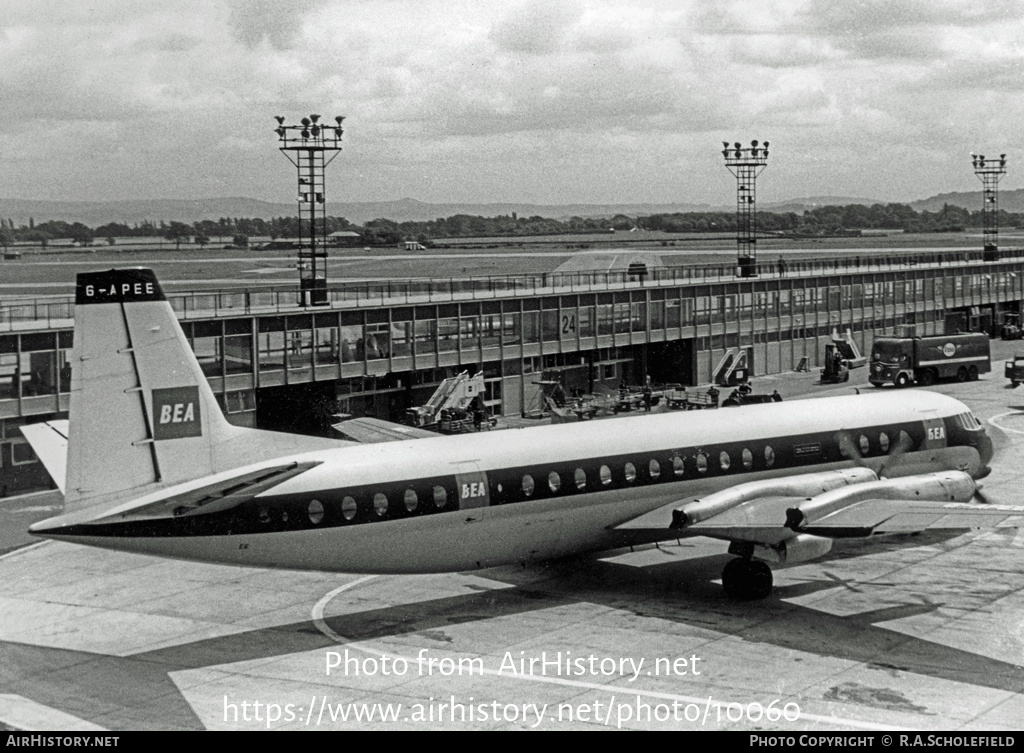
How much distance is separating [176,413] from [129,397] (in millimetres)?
1081

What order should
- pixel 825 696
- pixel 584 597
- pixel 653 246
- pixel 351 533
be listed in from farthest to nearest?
pixel 653 246, pixel 584 597, pixel 351 533, pixel 825 696

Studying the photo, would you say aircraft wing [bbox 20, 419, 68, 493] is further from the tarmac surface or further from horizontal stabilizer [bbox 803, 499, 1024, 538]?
horizontal stabilizer [bbox 803, 499, 1024, 538]

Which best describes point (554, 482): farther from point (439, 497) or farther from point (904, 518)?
point (904, 518)

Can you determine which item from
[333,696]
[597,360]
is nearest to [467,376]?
[597,360]

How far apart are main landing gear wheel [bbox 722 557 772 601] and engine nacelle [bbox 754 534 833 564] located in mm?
308

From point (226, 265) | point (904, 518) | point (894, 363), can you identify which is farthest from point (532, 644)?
point (226, 265)

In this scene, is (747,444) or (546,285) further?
(546,285)

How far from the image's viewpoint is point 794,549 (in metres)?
27.7

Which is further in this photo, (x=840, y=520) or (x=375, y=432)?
(x=375, y=432)

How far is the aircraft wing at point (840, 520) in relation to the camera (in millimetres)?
26266

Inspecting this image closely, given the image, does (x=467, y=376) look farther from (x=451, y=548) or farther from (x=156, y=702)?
(x=156, y=702)

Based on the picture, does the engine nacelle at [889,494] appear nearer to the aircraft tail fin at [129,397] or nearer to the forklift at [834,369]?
the aircraft tail fin at [129,397]

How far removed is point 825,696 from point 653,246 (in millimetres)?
166492

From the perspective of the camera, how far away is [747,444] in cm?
3123
